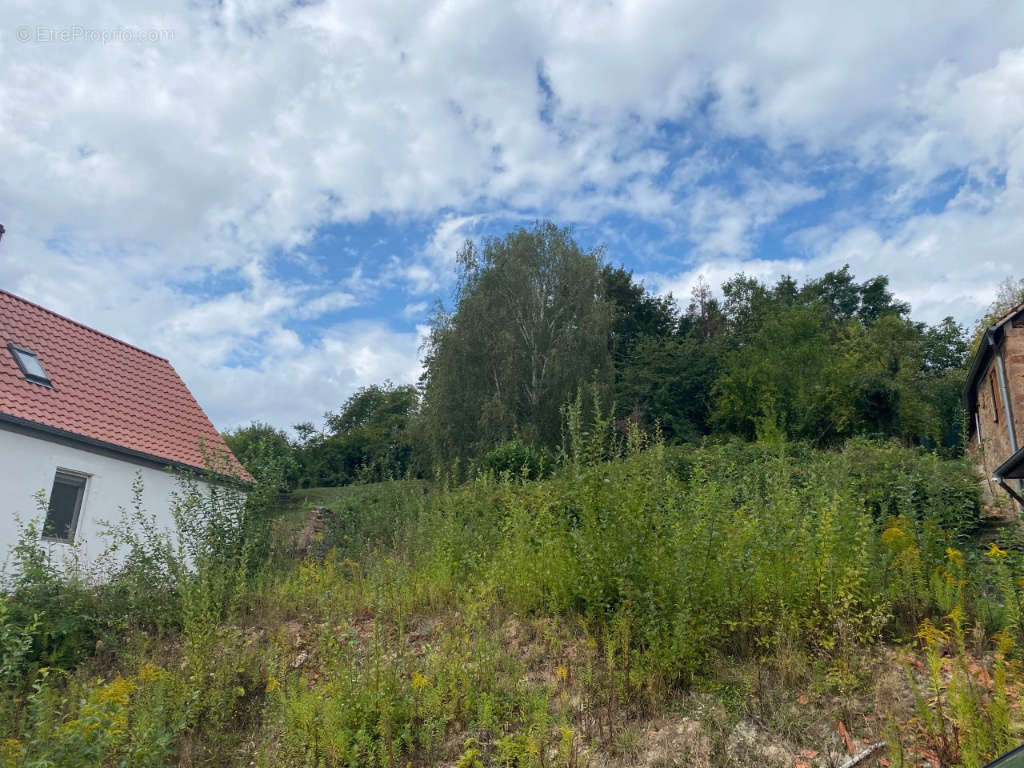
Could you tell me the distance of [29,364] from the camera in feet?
43.4

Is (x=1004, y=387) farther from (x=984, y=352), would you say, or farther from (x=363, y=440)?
(x=363, y=440)

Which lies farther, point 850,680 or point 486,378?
point 486,378

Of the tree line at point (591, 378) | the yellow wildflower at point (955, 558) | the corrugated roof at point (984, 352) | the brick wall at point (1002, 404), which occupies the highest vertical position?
the tree line at point (591, 378)

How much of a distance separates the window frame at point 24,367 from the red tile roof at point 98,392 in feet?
0.27

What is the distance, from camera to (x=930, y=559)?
5508mm

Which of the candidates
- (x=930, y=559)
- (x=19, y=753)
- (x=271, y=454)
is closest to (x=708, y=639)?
(x=930, y=559)

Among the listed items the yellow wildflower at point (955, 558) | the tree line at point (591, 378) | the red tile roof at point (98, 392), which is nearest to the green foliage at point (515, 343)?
the tree line at point (591, 378)

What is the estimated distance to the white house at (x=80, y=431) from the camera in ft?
37.5

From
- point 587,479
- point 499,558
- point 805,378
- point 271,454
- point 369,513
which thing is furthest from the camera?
point 805,378

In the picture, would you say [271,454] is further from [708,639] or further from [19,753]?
[708,639]

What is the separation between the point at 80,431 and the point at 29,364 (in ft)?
6.34

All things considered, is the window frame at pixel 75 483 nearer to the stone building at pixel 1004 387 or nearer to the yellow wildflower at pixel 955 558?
the yellow wildflower at pixel 955 558

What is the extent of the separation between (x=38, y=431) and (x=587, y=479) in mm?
10759

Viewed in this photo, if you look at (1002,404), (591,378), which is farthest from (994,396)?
(591,378)
